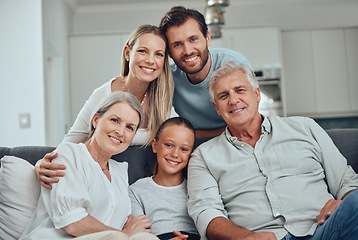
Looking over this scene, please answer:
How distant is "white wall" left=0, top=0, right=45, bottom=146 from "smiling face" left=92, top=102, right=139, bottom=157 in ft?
8.49

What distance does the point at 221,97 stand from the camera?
6.07 ft

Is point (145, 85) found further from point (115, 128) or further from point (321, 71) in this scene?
point (321, 71)

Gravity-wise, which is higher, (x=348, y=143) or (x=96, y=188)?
(x=348, y=143)

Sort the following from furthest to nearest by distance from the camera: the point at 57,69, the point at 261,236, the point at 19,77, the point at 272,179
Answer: the point at 57,69 → the point at 19,77 → the point at 272,179 → the point at 261,236

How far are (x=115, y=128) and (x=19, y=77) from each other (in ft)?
9.18

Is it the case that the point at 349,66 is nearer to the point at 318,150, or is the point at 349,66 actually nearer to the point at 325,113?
the point at 325,113

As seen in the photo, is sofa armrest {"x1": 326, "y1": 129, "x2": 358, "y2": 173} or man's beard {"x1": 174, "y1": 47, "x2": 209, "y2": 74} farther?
man's beard {"x1": 174, "y1": 47, "x2": 209, "y2": 74}

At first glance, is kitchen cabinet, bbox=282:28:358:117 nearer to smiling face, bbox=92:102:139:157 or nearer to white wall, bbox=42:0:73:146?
white wall, bbox=42:0:73:146

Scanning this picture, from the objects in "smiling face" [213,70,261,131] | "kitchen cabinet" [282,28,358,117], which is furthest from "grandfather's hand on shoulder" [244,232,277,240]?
"kitchen cabinet" [282,28,358,117]

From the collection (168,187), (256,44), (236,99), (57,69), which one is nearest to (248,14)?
(256,44)

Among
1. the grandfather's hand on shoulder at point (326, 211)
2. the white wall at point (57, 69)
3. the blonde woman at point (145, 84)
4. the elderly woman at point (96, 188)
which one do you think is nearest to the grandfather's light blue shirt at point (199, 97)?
the blonde woman at point (145, 84)

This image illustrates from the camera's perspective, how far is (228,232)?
1.52 meters

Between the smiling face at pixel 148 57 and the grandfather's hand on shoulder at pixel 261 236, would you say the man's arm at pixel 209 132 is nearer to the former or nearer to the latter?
the smiling face at pixel 148 57

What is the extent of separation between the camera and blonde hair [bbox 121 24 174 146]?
2.12 meters
